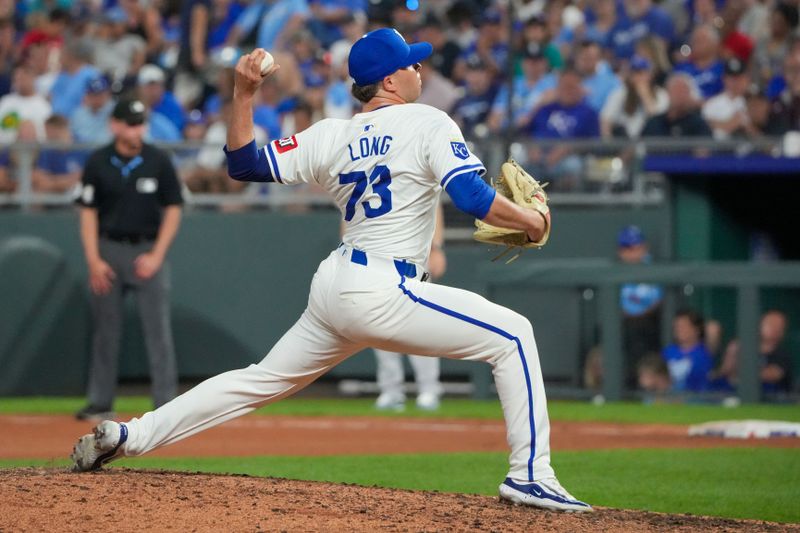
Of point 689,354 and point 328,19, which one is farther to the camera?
point 328,19

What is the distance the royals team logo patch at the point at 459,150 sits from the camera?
542 centimetres

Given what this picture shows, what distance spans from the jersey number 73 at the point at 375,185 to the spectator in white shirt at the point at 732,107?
28.9 ft

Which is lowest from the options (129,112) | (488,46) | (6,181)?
(6,181)

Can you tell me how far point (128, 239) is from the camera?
10508 mm

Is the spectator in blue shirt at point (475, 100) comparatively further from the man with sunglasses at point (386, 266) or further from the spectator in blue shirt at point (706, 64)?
the man with sunglasses at point (386, 266)

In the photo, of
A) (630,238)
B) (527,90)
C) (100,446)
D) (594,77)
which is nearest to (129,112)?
(100,446)

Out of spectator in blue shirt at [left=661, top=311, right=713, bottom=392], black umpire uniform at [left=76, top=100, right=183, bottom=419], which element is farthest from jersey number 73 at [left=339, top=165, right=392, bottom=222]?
spectator in blue shirt at [left=661, top=311, right=713, bottom=392]

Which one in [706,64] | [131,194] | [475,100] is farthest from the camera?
[475,100]

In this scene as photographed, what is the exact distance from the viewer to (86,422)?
10.4 m

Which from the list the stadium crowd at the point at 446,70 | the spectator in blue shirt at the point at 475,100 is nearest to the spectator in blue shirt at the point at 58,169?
the stadium crowd at the point at 446,70

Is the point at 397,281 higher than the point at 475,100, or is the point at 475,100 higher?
the point at 475,100

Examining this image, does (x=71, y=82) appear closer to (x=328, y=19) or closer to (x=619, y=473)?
(x=328, y=19)

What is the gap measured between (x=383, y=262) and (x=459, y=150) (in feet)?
1.81

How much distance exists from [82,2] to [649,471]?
1258 cm
